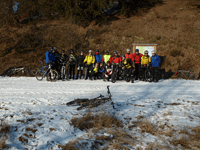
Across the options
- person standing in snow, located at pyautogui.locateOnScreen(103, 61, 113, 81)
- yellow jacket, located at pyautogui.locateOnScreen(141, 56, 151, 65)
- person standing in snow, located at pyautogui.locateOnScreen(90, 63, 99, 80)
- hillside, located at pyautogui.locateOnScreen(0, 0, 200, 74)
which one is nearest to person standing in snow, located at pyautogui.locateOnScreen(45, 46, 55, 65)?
person standing in snow, located at pyautogui.locateOnScreen(90, 63, 99, 80)

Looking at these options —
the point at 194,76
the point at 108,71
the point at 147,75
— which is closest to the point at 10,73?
the point at 108,71

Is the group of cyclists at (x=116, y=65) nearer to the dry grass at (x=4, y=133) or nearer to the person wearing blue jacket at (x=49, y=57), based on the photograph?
the person wearing blue jacket at (x=49, y=57)

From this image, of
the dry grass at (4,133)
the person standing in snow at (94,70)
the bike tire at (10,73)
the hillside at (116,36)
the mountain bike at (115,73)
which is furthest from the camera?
the hillside at (116,36)

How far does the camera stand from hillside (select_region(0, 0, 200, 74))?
1906cm

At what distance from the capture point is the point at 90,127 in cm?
432

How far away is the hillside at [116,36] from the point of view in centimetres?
1906

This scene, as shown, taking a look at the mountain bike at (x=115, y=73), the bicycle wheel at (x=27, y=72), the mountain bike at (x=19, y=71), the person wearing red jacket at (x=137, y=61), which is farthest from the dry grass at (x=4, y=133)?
the mountain bike at (x=19, y=71)

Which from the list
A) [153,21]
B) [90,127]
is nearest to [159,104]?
[90,127]

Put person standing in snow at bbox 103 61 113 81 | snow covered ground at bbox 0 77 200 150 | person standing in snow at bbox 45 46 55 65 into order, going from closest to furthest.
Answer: snow covered ground at bbox 0 77 200 150, person standing in snow at bbox 45 46 55 65, person standing in snow at bbox 103 61 113 81

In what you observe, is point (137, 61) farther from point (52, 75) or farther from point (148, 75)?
point (52, 75)

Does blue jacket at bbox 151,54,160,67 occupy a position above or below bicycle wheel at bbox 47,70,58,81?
above

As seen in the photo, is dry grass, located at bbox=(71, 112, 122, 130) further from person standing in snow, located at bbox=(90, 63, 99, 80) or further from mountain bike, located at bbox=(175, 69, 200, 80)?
mountain bike, located at bbox=(175, 69, 200, 80)

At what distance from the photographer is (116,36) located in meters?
22.2

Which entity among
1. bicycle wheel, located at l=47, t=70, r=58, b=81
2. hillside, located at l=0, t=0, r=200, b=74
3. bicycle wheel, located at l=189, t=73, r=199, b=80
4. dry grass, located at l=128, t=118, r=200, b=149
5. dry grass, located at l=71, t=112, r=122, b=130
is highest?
hillside, located at l=0, t=0, r=200, b=74
